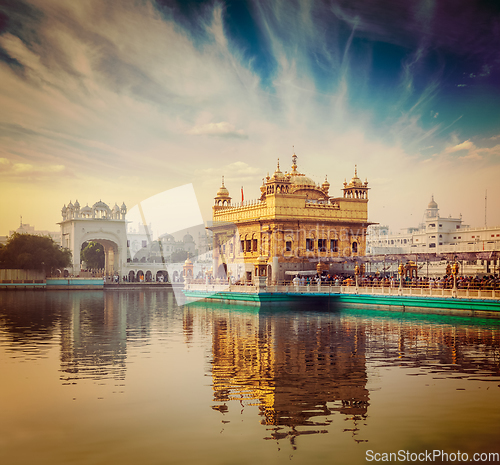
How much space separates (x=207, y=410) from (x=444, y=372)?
5764 millimetres

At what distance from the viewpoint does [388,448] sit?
7.94m

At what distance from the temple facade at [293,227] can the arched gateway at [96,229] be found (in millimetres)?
31469

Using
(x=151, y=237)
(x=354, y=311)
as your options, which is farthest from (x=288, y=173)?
(x=151, y=237)

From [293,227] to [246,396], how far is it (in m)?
28.4


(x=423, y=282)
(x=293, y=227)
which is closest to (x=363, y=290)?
(x=423, y=282)

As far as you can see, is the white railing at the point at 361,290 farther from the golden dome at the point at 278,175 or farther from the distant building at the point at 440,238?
the distant building at the point at 440,238

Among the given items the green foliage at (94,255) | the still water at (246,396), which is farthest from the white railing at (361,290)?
the green foliage at (94,255)

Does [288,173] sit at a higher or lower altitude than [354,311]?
higher

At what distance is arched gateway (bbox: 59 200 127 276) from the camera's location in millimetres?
69938

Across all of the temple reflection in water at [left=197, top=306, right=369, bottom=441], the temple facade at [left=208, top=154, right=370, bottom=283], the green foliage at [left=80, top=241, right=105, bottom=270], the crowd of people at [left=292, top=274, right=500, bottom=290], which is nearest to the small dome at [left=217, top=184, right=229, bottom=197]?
the temple facade at [left=208, top=154, right=370, bottom=283]

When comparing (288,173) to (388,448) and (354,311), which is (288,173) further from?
(388,448)

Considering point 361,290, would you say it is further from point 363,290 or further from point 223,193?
point 223,193

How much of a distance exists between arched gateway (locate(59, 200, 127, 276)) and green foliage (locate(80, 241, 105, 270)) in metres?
5.14

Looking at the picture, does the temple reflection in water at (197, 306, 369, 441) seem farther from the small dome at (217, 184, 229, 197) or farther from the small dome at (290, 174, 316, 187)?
the small dome at (217, 184, 229, 197)
